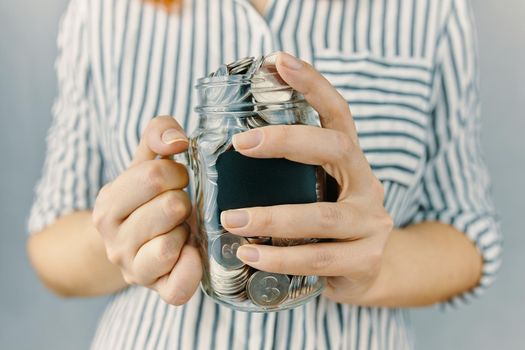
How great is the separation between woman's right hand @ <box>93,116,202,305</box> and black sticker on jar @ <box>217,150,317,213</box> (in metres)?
0.05

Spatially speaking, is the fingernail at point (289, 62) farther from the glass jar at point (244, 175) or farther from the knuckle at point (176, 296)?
the knuckle at point (176, 296)

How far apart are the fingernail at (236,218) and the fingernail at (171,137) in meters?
0.09

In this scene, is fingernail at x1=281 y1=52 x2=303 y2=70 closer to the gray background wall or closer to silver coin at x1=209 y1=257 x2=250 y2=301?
silver coin at x1=209 y1=257 x2=250 y2=301

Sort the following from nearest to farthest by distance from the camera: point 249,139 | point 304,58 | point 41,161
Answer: point 249,139, point 304,58, point 41,161

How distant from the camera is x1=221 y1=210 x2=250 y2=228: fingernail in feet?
1.45

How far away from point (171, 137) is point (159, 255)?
0.31 feet

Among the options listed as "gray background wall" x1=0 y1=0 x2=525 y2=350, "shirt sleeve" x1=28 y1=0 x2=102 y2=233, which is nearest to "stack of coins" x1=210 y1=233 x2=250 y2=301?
"shirt sleeve" x1=28 y1=0 x2=102 y2=233

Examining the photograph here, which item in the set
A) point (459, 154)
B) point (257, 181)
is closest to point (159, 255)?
point (257, 181)

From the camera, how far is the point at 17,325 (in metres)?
1.09

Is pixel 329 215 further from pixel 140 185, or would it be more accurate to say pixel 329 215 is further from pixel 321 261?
pixel 140 185

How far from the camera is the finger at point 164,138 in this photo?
506mm

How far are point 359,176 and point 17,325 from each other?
32.5 inches

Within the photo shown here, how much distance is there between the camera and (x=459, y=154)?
0.76 meters

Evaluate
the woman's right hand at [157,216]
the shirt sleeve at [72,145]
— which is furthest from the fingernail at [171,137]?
the shirt sleeve at [72,145]
